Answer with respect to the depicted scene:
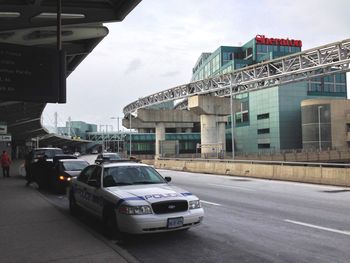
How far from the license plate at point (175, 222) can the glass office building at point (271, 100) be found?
6683cm

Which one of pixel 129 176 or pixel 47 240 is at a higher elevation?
pixel 129 176

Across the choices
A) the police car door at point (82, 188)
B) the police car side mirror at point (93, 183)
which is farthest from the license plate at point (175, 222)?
the police car door at point (82, 188)

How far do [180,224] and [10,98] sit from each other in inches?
194

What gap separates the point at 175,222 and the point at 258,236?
74.5 inches

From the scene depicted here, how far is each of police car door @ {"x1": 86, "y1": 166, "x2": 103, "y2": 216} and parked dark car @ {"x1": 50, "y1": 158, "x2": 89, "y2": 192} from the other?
6.63m

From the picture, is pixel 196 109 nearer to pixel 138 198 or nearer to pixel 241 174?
pixel 241 174

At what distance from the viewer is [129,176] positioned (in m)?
9.16

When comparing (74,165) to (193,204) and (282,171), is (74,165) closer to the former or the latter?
(193,204)

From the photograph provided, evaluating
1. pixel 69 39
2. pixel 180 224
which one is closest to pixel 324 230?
pixel 180 224

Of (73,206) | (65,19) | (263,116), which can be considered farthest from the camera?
(263,116)

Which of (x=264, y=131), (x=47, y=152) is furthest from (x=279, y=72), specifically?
(x=264, y=131)

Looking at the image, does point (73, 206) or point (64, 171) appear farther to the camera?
point (64, 171)

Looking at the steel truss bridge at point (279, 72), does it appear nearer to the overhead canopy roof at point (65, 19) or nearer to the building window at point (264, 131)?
the building window at point (264, 131)

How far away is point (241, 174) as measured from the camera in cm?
2728
